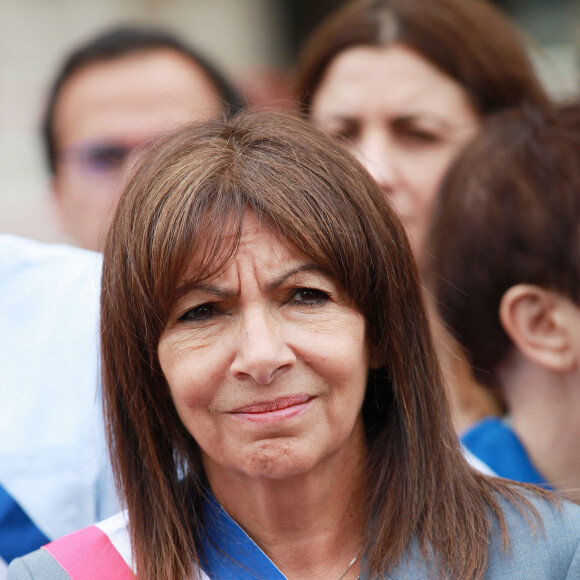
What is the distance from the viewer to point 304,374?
1897mm

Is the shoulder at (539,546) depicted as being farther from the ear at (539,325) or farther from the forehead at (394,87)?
the forehead at (394,87)

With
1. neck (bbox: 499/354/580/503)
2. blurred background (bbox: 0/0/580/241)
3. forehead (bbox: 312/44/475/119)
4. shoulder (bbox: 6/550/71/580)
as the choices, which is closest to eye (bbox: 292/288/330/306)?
shoulder (bbox: 6/550/71/580)

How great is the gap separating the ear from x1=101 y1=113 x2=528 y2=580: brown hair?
2.66 ft

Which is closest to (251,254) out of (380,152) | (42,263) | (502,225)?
(42,263)

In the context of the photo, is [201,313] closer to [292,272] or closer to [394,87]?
[292,272]

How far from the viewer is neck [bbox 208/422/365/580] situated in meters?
2.03

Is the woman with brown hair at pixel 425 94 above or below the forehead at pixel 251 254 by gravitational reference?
above

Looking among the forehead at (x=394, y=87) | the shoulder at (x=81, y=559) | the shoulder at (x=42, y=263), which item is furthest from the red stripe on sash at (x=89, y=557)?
the forehead at (x=394, y=87)

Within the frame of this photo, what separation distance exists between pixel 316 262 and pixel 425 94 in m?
1.89

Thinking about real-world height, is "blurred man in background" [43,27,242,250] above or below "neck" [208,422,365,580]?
above

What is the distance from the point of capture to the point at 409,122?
142 inches

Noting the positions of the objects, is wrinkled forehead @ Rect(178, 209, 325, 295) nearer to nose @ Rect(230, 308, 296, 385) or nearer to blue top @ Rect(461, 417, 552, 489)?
nose @ Rect(230, 308, 296, 385)

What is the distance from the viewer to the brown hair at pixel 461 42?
12.1ft

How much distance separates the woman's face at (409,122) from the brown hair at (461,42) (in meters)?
0.05
